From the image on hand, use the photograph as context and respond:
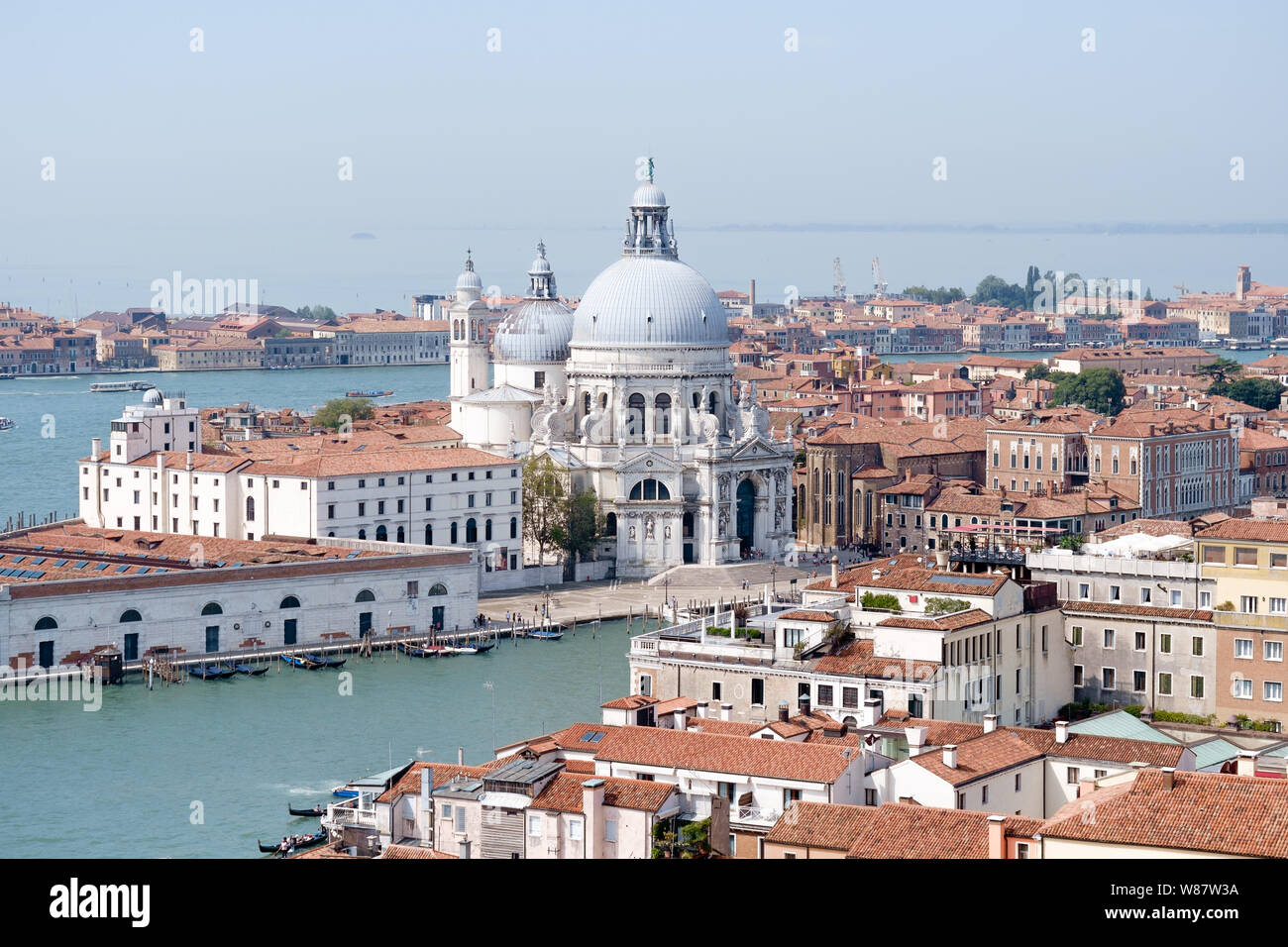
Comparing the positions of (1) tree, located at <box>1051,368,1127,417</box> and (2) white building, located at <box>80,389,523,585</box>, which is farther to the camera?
(1) tree, located at <box>1051,368,1127,417</box>

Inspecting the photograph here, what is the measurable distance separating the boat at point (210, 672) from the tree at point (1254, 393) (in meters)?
32.4

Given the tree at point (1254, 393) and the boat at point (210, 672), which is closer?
the boat at point (210, 672)

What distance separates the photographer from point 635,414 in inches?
1178

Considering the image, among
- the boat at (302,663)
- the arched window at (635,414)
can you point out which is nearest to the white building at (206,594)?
the boat at (302,663)

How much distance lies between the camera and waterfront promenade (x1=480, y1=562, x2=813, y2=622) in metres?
24.8

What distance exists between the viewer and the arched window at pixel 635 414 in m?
29.8

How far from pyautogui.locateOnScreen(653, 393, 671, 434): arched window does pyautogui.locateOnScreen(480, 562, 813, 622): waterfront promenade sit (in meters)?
2.41

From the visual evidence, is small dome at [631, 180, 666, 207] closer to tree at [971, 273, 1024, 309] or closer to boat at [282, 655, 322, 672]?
boat at [282, 655, 322, 672]

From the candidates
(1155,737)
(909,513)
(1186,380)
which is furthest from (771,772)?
(1186,380)

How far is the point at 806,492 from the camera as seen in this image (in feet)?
104

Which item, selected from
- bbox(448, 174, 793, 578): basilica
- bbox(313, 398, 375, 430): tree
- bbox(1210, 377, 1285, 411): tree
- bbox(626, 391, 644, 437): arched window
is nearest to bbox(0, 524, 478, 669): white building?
bbox(448, 174, 793, 578): basilica

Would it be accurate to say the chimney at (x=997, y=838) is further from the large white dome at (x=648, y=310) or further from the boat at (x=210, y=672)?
the large white dome at (x=648, y=310)
